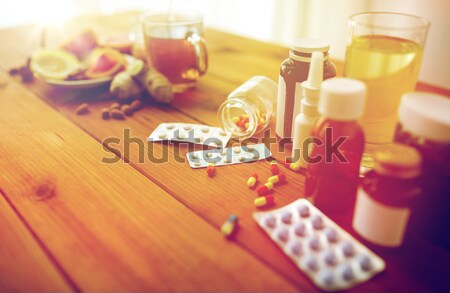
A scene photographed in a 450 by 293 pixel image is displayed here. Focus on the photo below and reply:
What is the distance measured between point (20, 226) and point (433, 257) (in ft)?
1.78

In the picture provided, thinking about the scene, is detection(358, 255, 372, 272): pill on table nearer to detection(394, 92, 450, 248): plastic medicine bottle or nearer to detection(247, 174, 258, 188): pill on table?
detection(394, 92, 450, 248): plastic medicine bottle

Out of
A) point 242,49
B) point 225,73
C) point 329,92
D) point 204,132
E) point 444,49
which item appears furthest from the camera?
point 444,49

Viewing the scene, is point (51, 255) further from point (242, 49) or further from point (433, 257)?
point (242, 49)

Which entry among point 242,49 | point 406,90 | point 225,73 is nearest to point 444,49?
point 242,49

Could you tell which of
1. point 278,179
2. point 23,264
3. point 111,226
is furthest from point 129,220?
point 278,179

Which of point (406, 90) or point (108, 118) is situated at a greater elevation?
point (406, 90)

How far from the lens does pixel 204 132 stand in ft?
2.65

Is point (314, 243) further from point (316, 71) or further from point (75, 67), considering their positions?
point (75, 67)

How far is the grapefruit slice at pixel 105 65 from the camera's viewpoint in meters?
0.97

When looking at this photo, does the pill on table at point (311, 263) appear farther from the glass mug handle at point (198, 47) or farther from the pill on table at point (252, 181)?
the glass mug handle at point (198, 47)

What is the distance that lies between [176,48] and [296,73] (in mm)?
359

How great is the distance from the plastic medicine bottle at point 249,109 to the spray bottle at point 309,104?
123 millimetres

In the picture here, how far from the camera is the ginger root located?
35.9 inches

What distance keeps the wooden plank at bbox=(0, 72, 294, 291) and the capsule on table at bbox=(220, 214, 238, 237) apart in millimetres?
12
